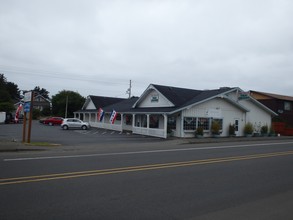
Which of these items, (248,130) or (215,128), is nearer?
(215,128)

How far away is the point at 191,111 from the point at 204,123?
2.48m

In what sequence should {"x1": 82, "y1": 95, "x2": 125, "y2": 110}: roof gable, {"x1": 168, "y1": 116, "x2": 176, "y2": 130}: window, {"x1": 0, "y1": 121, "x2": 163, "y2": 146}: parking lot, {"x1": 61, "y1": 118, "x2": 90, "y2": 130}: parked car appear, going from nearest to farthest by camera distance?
{"x1": 0, "y1": 121, "x2": 163, "y2": 146}: parking lot → {"x1": 168, "y1": 116, "x2": 176, "y2": 130}: window → {"x1": 61, "y1": 118, "x2": 90, "y2": 130}: parked car → {"x1": 82, "y1": 95, "x2": 125, "y2": 110}: roof gable

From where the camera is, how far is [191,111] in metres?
31.3

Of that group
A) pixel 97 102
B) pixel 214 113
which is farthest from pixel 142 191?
pixel 97 102

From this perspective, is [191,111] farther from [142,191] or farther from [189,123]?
[142,191]

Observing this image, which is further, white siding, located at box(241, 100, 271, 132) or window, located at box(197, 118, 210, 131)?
white siding, located at box(241, 100, 271, 132)

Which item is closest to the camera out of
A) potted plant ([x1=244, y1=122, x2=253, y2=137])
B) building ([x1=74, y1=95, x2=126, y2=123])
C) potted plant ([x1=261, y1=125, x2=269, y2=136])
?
potted plant ([x1=244, y1=122, x2=253, y2=137])

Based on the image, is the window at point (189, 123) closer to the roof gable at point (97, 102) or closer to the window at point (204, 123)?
the window at point (204, 123)

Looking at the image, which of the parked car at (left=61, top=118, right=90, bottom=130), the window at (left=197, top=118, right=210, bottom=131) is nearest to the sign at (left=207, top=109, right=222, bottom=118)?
the window at (left=197, top=118, right=210, bottom=131)

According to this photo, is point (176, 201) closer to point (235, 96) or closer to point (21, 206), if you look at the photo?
point (21, 206)

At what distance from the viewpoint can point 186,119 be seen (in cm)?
3109

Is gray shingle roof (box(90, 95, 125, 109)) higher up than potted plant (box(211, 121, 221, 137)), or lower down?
higher up

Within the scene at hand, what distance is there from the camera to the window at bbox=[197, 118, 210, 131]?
32.2m

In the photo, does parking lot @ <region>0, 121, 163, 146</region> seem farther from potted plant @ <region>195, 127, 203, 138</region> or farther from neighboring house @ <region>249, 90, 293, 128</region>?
neighboring house @ <region>249, 90, 293, 128</region>
